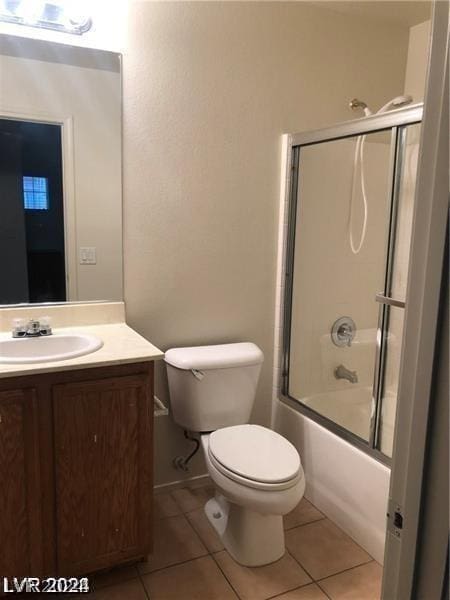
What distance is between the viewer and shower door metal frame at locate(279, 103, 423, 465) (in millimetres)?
1949

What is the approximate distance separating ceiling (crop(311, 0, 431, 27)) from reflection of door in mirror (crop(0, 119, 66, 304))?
1.48 m

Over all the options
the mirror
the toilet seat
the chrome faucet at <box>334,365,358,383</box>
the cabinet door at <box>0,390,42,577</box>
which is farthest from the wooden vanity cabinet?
the chrome faucet at <box>334,365,358,383</box>

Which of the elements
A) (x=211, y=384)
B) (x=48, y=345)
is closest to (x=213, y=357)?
(x=211, y=384)

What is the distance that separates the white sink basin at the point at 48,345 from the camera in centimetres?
178

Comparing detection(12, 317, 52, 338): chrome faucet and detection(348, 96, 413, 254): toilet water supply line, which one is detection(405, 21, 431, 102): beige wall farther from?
detection(12, 317, 52, 338): chrome faucet

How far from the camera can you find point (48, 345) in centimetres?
188

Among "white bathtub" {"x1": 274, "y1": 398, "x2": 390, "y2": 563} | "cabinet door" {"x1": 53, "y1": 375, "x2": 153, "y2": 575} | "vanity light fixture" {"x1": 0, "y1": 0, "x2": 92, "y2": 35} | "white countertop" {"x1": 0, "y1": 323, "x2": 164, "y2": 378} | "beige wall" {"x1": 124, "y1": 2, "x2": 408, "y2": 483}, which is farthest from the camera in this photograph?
"beige wall" {"x1": 124, "y1": 2, "x2": 408, "y2": 483}

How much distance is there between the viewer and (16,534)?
1593 millimetres

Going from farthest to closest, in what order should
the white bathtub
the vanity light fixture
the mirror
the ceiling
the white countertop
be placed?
the ceiling < the white bathtub < the mirror < the vanity light fixture < the white countertop

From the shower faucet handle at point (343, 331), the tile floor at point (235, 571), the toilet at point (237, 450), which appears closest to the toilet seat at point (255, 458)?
the toilet at point (237, 450)

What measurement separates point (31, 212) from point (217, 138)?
900 millimetres

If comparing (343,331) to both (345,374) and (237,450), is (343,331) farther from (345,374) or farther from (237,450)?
(237,450)

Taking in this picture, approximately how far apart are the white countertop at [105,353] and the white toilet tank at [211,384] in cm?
30

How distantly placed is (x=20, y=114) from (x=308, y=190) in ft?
4.51
